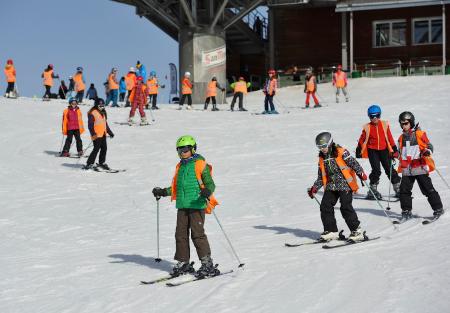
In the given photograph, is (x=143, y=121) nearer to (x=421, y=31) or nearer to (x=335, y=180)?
(x=335, y=180)

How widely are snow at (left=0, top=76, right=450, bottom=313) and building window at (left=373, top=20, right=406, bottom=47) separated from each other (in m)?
13.7

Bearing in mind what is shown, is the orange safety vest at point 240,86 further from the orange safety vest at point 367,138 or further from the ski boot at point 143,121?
the orange safety vest at point 367,138

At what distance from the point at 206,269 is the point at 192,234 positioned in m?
0.35

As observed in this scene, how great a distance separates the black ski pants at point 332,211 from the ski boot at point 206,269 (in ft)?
5.92

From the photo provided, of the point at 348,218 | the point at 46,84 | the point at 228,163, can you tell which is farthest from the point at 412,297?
the point at 46,84

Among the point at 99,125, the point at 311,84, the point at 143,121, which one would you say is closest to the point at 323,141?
the point at 99,125

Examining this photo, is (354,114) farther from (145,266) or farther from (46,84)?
(145,266)

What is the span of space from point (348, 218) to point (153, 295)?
263 cm

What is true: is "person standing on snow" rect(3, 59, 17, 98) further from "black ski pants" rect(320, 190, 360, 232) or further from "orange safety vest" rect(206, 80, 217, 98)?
"black ski pants" rect(320, 190, 360, 232)

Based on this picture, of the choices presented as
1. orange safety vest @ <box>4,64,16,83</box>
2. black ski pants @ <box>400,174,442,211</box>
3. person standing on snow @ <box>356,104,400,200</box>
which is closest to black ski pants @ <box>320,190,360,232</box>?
black ski pants @ <box>400,174,442,211</box>

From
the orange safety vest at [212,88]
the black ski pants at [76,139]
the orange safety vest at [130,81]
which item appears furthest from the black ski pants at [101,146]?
the orange safety vest at [130,81]

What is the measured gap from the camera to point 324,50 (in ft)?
122

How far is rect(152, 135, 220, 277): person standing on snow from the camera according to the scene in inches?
293

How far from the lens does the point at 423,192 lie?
9.73m
